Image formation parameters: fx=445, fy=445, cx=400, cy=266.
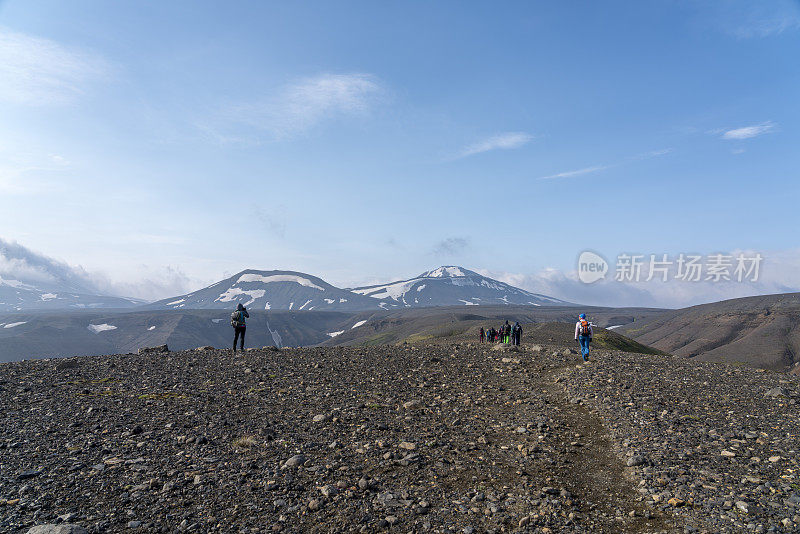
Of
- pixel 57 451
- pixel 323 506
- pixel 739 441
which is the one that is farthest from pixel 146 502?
pixel 739 441

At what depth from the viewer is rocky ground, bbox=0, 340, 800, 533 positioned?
8766 mm

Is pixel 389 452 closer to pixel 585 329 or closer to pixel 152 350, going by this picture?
pixel 585 329

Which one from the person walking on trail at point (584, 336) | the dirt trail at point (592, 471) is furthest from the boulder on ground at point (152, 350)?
the person walking on trail at point (584, 336)

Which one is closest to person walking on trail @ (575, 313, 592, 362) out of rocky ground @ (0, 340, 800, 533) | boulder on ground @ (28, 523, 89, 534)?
rocky ground @ (0, 340, 800, 533)

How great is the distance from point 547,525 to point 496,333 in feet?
146

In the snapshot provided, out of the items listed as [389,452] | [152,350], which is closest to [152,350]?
[152,350]

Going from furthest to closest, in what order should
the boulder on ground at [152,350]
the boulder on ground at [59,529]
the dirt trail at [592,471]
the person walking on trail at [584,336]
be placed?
the person walking on trail at [584,336], the boulder on ground at [152,350], the dirt trail at [592,471], the boulder on ground at [59,529]

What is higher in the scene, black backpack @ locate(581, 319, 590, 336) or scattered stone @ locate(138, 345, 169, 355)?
black backpack @ locate(581, 319, 590, 336)

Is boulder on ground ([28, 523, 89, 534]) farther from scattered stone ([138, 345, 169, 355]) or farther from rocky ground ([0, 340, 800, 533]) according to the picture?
scattered stone ([138, 345, 169, 355])

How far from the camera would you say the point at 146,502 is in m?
8.91

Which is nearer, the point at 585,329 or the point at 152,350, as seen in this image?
the point at 585,329

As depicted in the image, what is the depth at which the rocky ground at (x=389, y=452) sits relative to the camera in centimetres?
877

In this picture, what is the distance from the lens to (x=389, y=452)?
38.6 ft

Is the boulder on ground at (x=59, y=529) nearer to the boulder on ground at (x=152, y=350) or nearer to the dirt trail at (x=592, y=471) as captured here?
the dirt trail at (x=592, y=471)
